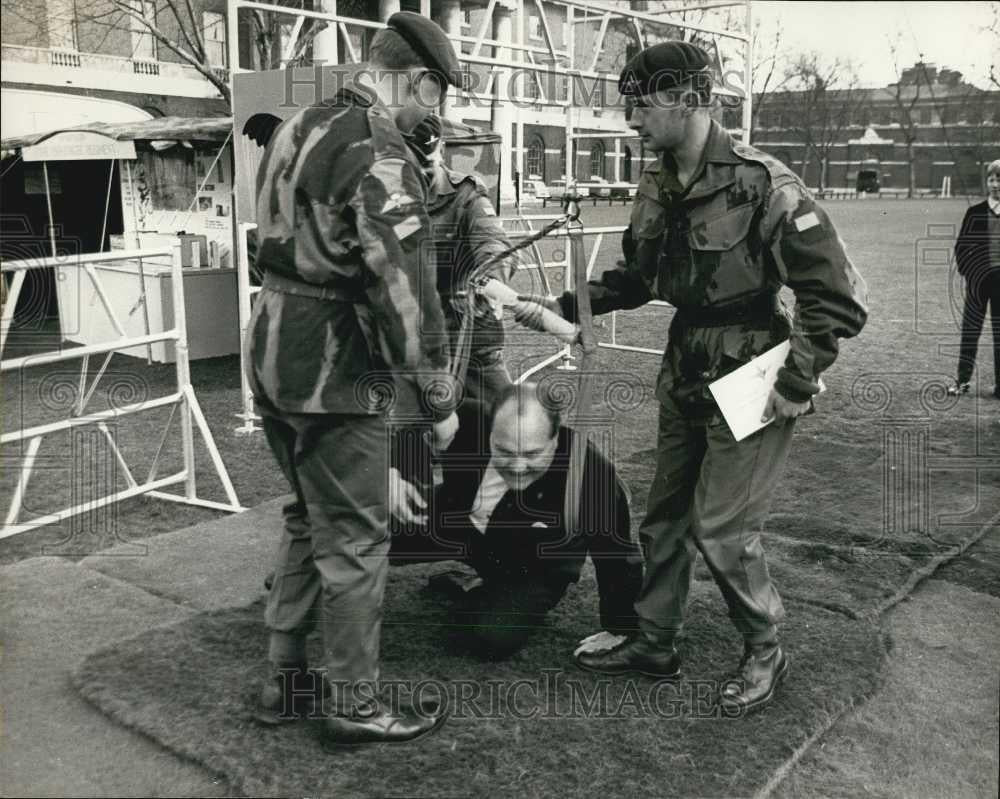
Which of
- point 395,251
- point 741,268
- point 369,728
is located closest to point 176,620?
point 369,728

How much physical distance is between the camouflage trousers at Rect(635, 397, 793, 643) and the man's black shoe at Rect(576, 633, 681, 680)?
5cm

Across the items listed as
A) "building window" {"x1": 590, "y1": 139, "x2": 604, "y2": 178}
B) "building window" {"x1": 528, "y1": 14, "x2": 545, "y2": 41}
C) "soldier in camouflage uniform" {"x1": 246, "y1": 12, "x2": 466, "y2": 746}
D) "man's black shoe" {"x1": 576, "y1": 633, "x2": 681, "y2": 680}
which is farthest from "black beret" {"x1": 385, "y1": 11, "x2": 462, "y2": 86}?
"building window" {"x1": 590, "y1": 139, "x2": 604, "y2": 178}

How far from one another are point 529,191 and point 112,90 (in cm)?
712

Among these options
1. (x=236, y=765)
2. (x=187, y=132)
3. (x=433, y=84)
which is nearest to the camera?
(x=236, y=765)

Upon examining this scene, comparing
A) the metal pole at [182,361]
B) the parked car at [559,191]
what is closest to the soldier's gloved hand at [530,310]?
the parked car at [559,191]

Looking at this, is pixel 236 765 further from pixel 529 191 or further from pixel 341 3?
pixel 341 3

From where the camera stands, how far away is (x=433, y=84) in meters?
3.18

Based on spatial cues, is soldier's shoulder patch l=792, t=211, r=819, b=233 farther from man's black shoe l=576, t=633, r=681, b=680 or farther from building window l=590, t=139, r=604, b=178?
building window l=590, t=139, r=604, b=178

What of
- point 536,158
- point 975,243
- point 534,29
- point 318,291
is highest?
point 534,29

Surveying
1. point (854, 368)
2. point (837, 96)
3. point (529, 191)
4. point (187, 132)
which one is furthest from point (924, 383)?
point (837, 96)

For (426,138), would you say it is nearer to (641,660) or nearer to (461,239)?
(461,239)

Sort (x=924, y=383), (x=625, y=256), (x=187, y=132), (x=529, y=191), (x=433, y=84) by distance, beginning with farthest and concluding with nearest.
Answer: (x=529, y=191), (x=187, y=132), (x=924, y=383), (x=625, y=256), (x=433, y=84)

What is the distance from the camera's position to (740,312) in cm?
334

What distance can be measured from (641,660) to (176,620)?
6.07 ft
